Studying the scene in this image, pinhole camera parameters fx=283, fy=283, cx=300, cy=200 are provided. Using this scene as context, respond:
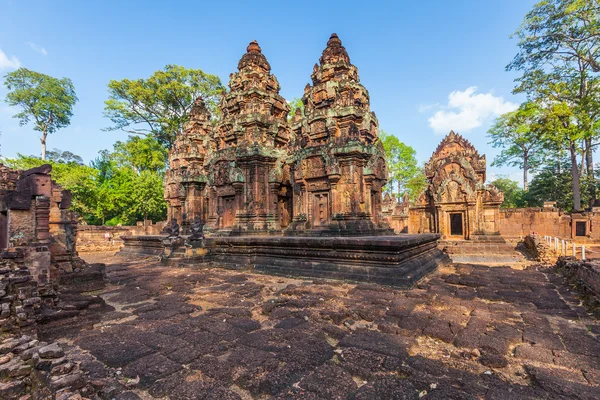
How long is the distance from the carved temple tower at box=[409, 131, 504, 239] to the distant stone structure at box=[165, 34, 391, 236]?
218 inches

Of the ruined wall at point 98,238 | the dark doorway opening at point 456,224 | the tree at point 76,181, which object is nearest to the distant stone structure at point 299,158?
the dark doorway opening at point 456,224

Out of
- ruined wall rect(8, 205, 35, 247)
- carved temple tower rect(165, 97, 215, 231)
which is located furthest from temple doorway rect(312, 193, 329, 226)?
ruined wall rect(8, 205, 35, 247)

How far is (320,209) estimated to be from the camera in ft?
31.5

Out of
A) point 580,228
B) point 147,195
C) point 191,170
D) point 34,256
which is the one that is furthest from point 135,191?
point 580,228

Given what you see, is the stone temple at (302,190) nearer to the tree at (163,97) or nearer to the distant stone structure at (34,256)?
the distant stone structure at (34,256)

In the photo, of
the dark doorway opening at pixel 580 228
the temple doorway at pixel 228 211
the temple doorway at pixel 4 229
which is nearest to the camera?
the temple doorway at pixel 4 229

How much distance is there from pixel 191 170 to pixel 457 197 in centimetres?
1315

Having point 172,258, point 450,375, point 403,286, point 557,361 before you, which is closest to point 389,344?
point 450,375

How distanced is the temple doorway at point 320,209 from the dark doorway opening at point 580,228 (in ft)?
65.0

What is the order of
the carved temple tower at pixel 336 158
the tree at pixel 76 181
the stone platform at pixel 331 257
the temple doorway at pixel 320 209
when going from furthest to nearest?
1. the tree at pixel 76 181
2. the temple doorway at pixel 320 209
3. the carved temple tower at pixel 336 158
4. the stone platform at pixel 331 257

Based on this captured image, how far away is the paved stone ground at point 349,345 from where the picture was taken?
83.4 inches

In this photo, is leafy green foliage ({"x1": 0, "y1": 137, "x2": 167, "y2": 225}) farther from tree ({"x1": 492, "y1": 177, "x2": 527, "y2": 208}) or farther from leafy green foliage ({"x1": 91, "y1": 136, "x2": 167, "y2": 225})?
tree ({"x1": 492, "y1": 177, "x2": 527, "y2": 208})

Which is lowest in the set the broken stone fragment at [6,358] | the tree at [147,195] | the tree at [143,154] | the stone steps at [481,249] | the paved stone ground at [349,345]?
the stone steps at [481,249]

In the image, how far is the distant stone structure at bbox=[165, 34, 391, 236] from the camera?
29.3 ft
